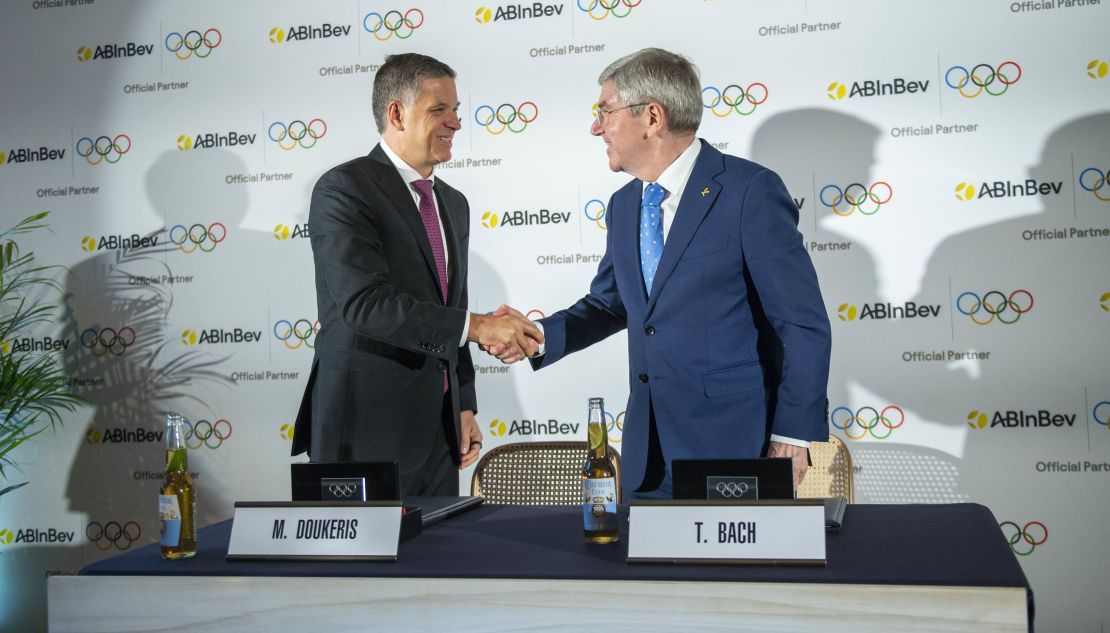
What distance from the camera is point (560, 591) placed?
4.27 feet

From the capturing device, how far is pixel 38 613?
15.0 feet

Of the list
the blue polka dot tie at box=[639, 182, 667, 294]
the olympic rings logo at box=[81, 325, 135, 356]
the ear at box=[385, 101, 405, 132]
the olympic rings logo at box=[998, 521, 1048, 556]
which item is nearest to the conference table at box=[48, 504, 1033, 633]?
the blue polka dot tie at box=[639, 182, 667, 294]

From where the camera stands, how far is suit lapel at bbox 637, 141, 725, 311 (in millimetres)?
2391

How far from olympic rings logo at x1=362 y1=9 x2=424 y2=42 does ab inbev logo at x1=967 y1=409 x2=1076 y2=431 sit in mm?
2849

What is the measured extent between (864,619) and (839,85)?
9.92 ft

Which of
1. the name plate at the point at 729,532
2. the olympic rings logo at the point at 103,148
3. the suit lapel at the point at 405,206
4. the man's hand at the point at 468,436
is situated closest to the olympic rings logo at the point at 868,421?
the man's hand at the point at 468,436

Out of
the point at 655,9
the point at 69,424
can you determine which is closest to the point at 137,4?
the point at 69,424

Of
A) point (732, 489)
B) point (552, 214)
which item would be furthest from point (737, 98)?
point (732, 489)

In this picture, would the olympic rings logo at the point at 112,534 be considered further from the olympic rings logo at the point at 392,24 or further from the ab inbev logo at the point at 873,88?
the ab inbev logo at the point at 873,88

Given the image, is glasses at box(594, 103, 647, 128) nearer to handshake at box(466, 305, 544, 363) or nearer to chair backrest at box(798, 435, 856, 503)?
handshake at box(466, 305, 544, 363)

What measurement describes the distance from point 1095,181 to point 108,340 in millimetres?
4312

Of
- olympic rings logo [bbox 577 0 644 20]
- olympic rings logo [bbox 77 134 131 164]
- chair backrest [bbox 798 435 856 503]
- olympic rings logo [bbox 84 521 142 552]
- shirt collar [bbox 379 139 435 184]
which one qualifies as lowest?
olympic rings logo [bbox 84 521 142 552]

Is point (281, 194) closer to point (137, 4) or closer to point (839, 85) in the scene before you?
point (137, 4)

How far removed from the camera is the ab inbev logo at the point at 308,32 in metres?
4.34
